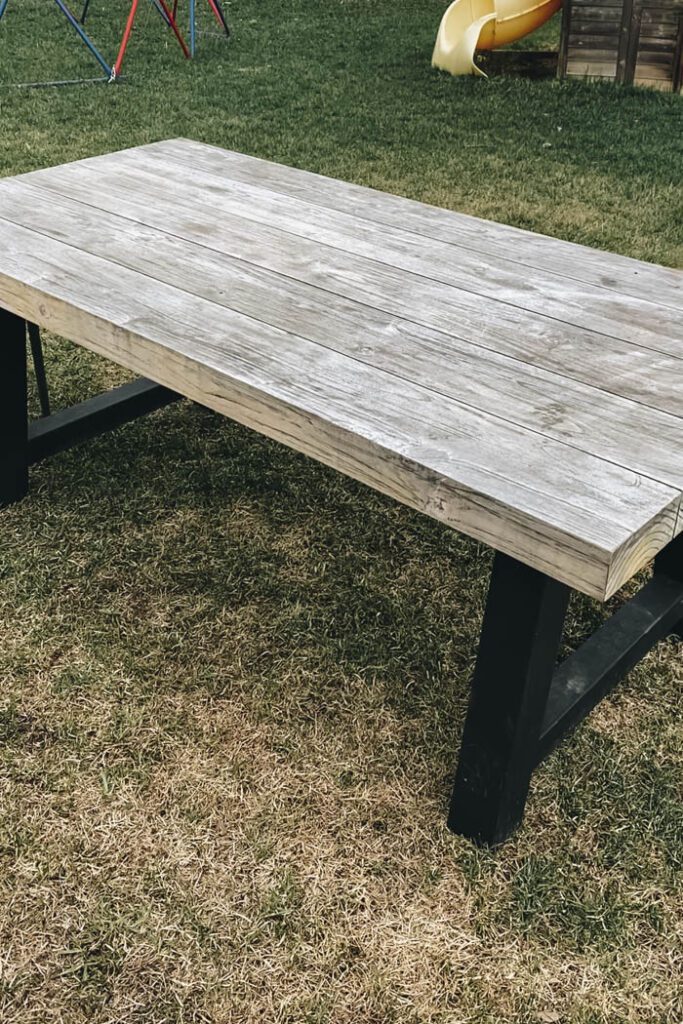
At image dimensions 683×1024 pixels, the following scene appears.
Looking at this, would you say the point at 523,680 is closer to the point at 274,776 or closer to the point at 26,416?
the point at 274,776

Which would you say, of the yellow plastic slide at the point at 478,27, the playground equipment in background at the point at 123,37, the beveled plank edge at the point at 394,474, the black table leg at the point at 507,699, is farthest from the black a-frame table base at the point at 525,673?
the yellow plastic slide at the point at 478,27

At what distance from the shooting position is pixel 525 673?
139cm

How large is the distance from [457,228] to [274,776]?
1.17m

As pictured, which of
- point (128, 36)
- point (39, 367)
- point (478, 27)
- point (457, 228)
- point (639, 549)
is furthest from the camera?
point (128, 36)

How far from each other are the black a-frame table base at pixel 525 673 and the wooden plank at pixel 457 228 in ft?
1.62

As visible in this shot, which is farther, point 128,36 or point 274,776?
point 128,36

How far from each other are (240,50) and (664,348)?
655 centimetres

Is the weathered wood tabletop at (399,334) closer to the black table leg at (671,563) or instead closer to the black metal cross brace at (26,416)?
the black metal cross brace at (26,416)

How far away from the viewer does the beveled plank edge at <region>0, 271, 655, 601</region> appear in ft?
3.87

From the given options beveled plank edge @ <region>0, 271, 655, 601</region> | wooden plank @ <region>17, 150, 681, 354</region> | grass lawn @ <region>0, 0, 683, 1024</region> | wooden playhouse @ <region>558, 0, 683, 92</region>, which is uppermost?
wooden plank @ <region>17, 150, 681, 354</region>

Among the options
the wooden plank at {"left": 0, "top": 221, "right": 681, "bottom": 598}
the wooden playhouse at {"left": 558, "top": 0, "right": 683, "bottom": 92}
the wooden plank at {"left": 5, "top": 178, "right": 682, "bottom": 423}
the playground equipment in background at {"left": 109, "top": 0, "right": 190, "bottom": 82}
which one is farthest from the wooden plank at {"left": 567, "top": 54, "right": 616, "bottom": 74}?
the wooden plank at {"left": 0, "top": 221, "right": 681, "bottom": 598}

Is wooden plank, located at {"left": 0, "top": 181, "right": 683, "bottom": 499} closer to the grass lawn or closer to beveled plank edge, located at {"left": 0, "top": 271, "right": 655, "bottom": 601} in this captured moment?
beveled plank edge, located at {"left": 0, "top": 271, "right": 655, "bottom": 601}

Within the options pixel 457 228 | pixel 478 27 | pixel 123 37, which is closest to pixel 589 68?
pixel 478 27

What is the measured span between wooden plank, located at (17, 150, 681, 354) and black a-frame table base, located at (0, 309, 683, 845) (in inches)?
15.5
